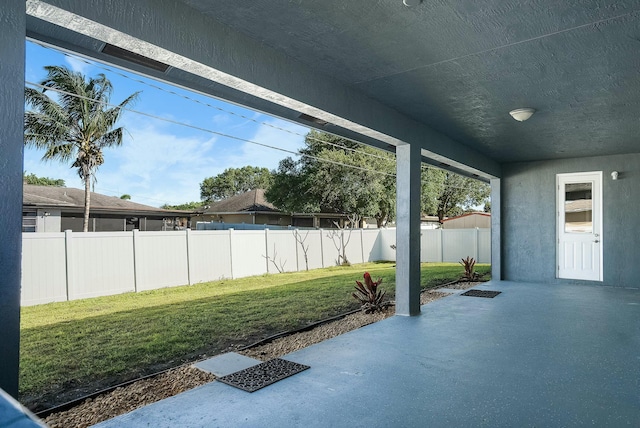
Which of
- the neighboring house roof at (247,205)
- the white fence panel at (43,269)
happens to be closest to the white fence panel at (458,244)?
the neighboring house roof at (247,205)

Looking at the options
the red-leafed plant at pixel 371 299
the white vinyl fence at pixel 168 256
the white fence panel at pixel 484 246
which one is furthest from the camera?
the white fence panel at pixel 484 246

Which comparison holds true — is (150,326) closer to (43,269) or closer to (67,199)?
(43,269)

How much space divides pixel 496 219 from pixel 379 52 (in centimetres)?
702

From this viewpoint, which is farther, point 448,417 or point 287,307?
point 287,307

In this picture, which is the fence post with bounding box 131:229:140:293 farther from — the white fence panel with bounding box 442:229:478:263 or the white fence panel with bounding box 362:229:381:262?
the white fence panel with bounding box 442:229:478:263

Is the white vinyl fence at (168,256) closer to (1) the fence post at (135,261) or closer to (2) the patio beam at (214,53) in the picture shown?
(1) the fence post at (135,261)

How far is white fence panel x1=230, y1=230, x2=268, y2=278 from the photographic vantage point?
456 inches

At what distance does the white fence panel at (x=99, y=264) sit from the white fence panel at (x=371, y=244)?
959cm

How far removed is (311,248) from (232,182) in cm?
2847

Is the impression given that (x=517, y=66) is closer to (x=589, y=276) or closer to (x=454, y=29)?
(x=454, y=29)

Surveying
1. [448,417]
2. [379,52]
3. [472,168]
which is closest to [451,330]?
[448,417]

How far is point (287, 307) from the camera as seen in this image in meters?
7.55

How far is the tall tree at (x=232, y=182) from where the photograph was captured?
135 feet

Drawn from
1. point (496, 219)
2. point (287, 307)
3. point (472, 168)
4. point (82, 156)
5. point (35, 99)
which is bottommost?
point (287, 307)
